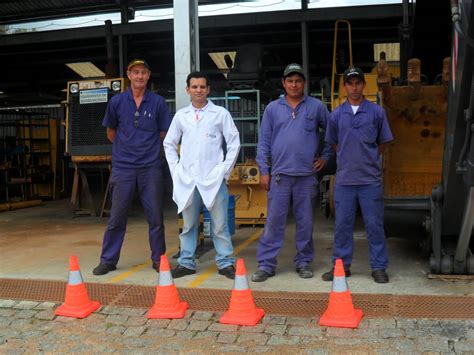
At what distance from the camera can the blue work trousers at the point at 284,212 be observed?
15.6 feet

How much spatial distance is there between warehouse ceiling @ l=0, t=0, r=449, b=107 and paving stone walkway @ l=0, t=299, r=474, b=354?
6.65 meters

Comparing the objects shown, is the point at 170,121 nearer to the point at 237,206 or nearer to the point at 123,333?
the point at 123,333

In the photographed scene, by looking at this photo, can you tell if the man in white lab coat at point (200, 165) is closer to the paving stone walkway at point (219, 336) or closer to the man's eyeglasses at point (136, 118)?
the man's eyeglasses at point (136, 118)

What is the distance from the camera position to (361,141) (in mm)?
4582

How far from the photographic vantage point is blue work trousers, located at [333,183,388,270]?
4586 millimetres

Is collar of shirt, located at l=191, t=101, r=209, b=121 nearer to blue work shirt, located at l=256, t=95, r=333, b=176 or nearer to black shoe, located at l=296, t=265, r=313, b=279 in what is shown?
blue work shirt, located at l=256, t=95, r=333, b=176

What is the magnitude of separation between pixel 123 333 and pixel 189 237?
1.38 metres

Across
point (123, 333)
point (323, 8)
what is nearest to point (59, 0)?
point (323, 8)

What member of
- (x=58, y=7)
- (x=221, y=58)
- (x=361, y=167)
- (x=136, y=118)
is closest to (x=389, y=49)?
(x=221, y=58)

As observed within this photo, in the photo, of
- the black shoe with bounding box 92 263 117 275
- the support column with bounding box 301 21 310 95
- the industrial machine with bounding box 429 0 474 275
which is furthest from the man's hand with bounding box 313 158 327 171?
the support column with bounding box 301 21 310 95

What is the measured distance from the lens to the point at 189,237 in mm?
4918

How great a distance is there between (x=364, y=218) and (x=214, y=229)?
4.54 ft

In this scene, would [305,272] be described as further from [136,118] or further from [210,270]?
[136,118]

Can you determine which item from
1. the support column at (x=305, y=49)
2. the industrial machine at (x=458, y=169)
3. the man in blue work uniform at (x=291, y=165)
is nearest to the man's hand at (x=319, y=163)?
the man in blue work uniform at (x=291, y=165)
